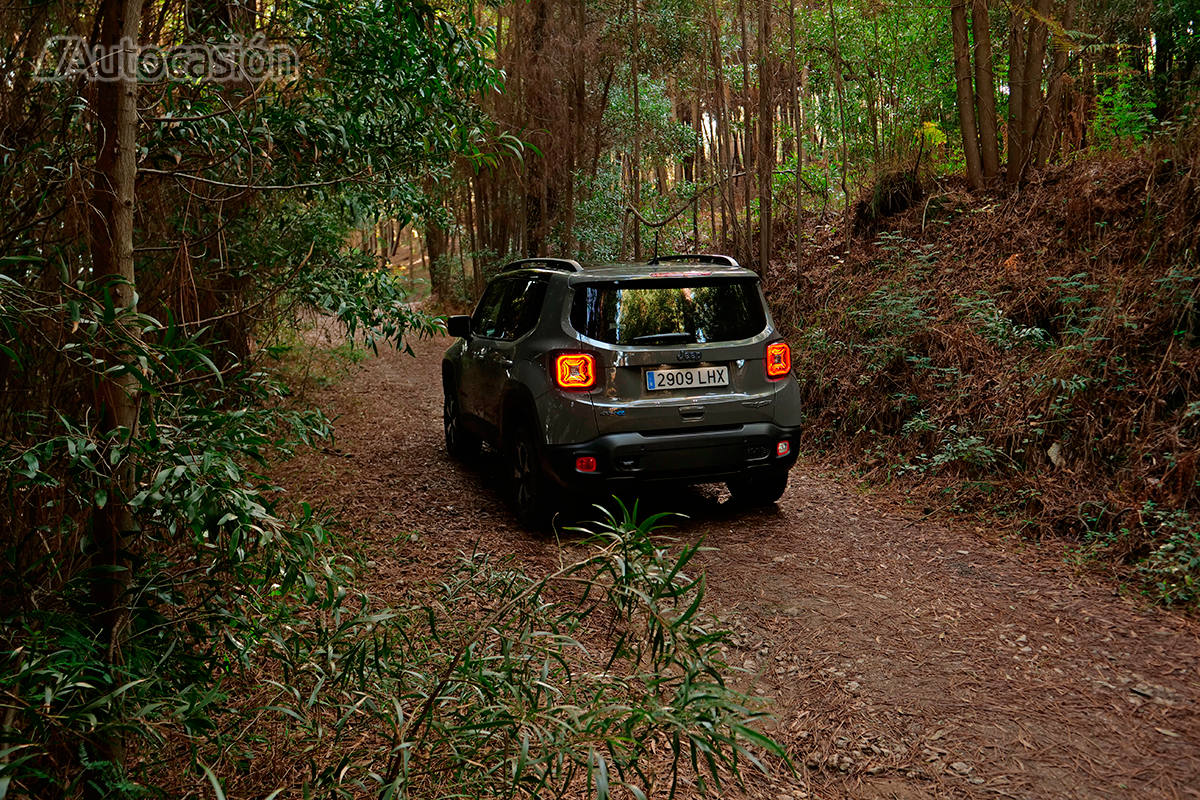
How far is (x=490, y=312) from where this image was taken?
7.43 metres

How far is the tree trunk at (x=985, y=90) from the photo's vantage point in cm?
905

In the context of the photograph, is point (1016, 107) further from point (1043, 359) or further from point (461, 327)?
point (461, 327)

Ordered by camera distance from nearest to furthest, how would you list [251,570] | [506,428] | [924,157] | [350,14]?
[251,570] → [350,14] → [506,428] → [924,157]

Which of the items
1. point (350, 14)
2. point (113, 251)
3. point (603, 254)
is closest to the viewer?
point (113, 251)

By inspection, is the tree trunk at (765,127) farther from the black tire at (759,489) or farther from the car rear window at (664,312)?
the black tire at (759,489)

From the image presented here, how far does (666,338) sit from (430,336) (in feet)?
5.92

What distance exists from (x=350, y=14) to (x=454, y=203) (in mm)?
16353

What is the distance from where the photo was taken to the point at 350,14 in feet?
14.6

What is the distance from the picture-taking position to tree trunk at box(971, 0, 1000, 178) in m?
→ 9.05

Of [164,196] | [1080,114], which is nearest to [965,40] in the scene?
[1080,114]

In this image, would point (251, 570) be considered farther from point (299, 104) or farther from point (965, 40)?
point (965, 40)

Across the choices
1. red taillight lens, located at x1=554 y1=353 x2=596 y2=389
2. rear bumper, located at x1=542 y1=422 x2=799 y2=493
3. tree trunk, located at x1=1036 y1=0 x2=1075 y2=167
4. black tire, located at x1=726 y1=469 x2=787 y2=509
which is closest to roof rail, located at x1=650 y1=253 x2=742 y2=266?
red taillight lens, located at x1=554 y1=353 x2=596 y2=389

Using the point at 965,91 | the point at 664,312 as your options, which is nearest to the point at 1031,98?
the point at 965,91

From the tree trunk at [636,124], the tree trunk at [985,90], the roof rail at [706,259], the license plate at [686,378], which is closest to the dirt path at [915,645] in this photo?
the license plate at [686,378]
